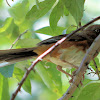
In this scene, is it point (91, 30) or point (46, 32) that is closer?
point (46, 32)

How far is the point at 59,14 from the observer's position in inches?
103

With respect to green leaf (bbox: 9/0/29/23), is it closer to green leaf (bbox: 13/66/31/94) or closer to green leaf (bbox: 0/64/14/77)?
green leaf (bbox: 13/66/31/94)

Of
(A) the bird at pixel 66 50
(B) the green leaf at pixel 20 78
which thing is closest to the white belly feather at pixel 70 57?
(A) the bird at pixel 66 50

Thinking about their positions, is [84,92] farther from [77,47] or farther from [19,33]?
[19,33]

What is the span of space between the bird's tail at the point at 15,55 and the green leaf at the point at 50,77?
0.77ft

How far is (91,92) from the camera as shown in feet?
6.99

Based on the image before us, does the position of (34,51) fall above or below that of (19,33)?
below

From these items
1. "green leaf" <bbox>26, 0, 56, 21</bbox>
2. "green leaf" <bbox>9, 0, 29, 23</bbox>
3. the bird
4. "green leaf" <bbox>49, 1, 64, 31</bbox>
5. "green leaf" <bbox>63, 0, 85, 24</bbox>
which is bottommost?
the bird

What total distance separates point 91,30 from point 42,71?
96 centimetres

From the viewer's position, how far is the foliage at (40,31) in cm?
229

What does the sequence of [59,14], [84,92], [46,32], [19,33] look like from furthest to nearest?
[19,33]
[46,32]
[59,14]
[84,92]

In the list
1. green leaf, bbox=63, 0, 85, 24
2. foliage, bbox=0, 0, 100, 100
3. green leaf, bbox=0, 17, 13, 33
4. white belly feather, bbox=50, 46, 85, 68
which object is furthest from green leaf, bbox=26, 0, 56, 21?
white belly feather, bbox=50, 46, 85, 68

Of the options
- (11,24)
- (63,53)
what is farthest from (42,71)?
(11,24)

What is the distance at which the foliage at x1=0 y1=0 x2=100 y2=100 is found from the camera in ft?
7.53
